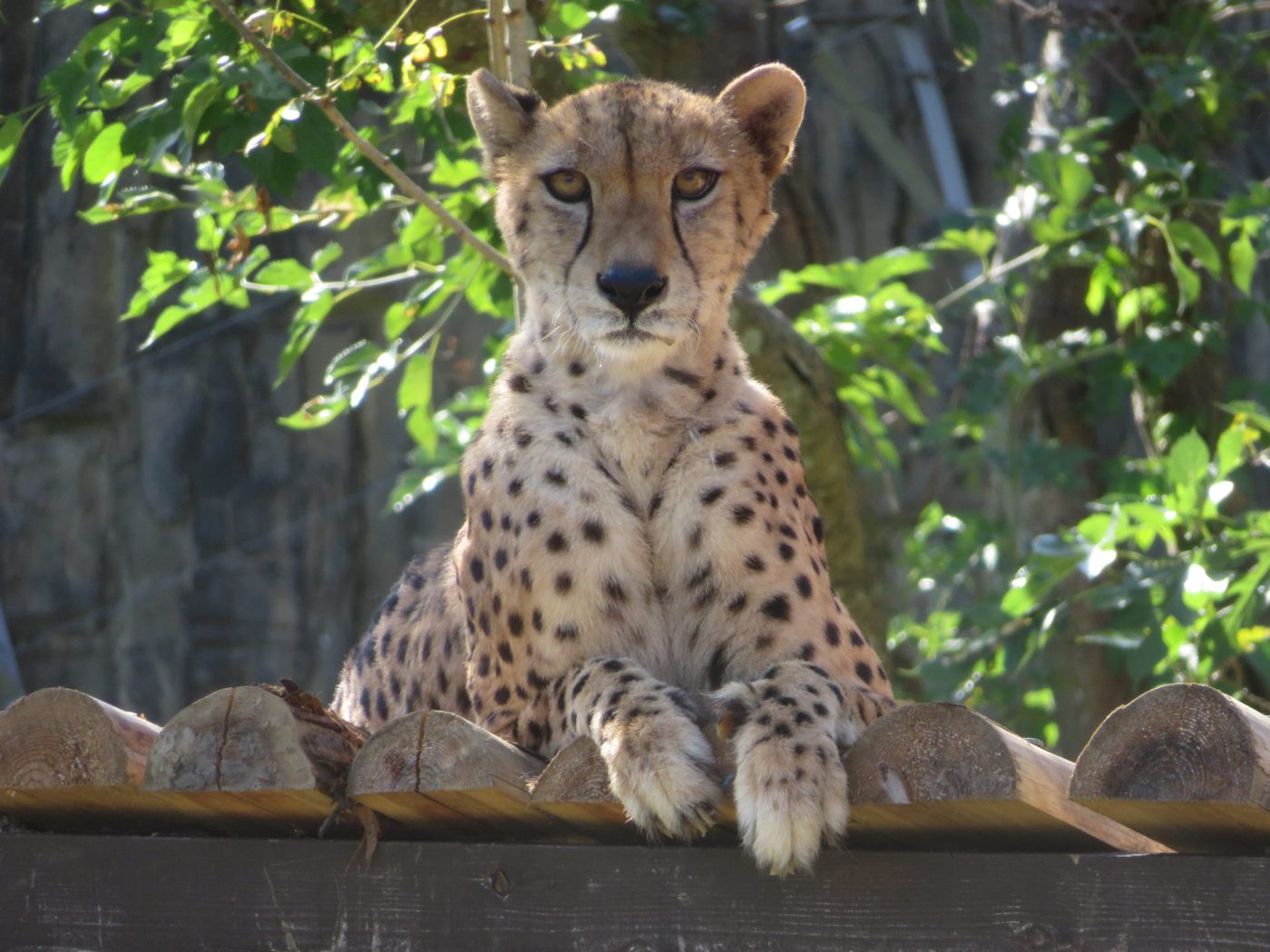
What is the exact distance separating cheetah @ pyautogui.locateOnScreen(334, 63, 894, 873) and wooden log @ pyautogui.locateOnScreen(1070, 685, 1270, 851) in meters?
0.75

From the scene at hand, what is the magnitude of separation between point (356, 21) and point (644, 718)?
245 centimetres

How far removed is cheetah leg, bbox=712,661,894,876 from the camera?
2.04 metres

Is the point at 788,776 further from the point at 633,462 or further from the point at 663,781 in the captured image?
the point at 633,462

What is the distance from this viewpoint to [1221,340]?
568 cm

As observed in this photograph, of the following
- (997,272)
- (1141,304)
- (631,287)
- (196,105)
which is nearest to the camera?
(631,287)

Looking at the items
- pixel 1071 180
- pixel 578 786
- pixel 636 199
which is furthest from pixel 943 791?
pixel 1071 180

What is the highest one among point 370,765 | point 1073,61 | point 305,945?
point 1073,61

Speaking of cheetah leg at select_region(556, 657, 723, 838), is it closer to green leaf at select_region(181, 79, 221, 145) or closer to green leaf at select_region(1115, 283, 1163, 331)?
green leaf at select_region(181, 79, 221, 145)

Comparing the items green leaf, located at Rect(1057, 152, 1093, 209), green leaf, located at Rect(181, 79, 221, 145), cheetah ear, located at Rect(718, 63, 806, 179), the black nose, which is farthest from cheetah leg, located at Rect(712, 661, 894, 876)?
green leaf, located at Rect(1057, 152, 1093, 209)

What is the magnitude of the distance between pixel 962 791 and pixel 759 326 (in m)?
2.80

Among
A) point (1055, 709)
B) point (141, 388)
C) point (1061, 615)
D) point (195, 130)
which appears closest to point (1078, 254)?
point (1061, 615)

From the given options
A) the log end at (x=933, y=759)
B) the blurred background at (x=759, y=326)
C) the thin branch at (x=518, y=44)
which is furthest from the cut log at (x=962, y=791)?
the thin branch at (x=518, y=44)

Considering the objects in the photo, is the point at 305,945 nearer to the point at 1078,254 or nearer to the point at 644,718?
the point at 644,718

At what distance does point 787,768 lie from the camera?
2.09 meters
